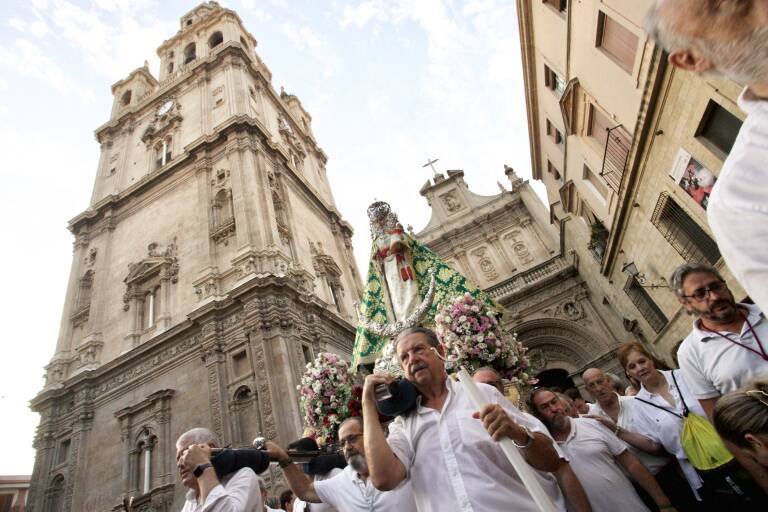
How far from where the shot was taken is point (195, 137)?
66.0 feet

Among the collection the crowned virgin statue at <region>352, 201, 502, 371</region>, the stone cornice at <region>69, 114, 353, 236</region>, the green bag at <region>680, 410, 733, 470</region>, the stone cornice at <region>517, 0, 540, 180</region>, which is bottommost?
the green bag at <region>680, 410, 733, 470</region>

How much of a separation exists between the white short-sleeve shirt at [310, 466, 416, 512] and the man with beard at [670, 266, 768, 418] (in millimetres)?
2044

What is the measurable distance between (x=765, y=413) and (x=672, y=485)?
217 cm

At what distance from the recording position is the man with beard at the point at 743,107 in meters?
1.14

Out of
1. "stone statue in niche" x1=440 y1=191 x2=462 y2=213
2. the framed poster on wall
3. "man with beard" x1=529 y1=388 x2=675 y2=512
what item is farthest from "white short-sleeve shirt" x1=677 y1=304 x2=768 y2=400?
"stone statue in niche" x1=440 y1=191 x2=462 y2=213

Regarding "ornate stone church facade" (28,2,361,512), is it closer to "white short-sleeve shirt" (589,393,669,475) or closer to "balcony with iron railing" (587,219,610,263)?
"white short-sleeve shirt" (589,393,669,475)

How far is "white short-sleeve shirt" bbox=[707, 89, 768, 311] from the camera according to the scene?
112cm

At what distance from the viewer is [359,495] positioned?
313 cm

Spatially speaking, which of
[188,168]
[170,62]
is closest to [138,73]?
[170,62]

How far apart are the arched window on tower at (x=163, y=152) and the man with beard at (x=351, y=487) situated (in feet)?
67.3

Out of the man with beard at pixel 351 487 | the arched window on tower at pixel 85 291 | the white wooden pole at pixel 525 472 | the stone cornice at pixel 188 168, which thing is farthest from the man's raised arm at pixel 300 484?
the arched window on tower at pixel 85 291

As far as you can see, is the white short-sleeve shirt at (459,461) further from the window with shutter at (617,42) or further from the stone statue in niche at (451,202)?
the stone statue in niche at (451,202)

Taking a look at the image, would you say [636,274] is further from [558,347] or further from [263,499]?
[263,499]

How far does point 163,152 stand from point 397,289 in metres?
19.5
